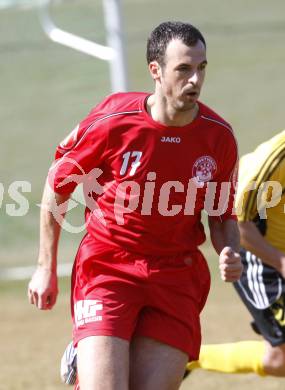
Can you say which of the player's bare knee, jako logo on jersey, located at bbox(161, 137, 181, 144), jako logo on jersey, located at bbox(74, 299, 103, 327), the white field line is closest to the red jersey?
jako logo on jersey, located at bbox(161, 137, 181, 144)

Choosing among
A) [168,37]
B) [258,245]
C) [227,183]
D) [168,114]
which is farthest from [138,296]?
[258,245]

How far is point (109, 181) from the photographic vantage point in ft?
14.2

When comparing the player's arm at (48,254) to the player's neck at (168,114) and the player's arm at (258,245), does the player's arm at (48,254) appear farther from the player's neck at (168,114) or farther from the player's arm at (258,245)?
the player's arm at (258,245)

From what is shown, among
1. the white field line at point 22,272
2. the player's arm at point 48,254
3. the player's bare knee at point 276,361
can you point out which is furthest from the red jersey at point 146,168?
the white field line at point 22,272

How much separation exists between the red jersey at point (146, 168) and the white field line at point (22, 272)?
5.83 metres

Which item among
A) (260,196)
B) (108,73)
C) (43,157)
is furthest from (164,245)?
(108,73)

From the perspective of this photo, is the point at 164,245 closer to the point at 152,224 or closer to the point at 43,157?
the point at 152,224

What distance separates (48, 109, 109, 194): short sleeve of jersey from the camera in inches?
167

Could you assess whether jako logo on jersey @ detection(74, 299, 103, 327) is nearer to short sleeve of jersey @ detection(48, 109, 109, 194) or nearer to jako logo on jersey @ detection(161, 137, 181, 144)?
short sleeve of jersey @ detection(48, 109, 109, 194)

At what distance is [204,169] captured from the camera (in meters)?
4.28

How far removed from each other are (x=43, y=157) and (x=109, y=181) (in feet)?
33.0

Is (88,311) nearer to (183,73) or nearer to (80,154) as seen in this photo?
(80,154)

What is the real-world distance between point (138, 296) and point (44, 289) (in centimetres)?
37

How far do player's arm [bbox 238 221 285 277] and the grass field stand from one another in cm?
396
